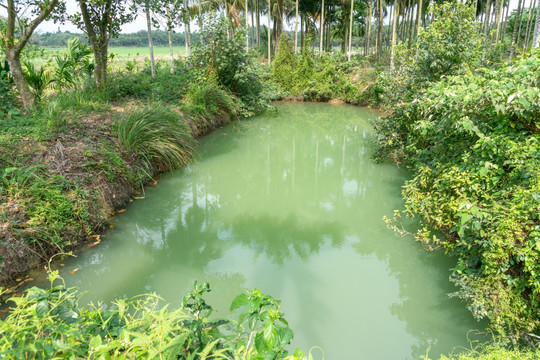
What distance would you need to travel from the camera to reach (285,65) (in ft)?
60.8

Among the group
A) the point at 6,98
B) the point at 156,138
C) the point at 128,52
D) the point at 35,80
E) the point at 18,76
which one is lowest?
the point at 156,138

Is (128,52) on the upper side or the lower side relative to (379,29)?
upper

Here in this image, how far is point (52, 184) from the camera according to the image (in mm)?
4809

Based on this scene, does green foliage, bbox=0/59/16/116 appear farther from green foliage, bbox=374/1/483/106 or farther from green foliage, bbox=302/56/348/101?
green foliage, bbox=302/56/348/101

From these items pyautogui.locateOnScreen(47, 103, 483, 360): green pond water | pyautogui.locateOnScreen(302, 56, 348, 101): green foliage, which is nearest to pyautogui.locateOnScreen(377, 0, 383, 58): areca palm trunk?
pyautogui.locateOnScreen(302, 56, 348, 101): green foliage

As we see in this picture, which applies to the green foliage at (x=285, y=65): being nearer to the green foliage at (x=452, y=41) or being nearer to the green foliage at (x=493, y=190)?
the green foliage at (x=452, y=41)

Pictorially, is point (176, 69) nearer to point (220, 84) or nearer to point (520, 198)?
point (220, 84)

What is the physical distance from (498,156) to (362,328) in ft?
7.15

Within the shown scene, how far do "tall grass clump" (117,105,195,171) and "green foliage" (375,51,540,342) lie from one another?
15.4 feet

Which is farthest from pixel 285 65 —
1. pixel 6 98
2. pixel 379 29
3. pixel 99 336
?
pixel 99 336

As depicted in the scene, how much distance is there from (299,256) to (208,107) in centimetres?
740

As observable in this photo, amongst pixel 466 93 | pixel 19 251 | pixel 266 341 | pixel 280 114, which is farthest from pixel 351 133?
pixel 266 341

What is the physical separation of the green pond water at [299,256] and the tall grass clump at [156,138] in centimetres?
36

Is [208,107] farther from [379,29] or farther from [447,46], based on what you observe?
[379,29]
